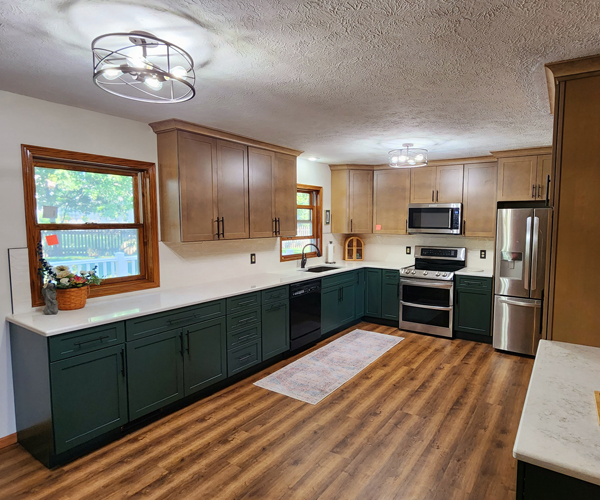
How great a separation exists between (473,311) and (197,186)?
355 cm

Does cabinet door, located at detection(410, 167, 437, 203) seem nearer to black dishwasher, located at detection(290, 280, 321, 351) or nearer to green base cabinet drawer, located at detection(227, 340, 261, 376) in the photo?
black dishwasher, located at detection(290, 280, 321, 351)

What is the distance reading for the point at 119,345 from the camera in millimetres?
2596

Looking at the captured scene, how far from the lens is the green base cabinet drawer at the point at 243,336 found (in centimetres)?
342

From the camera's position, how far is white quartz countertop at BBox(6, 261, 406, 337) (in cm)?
241

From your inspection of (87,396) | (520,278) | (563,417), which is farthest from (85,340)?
(520,278)

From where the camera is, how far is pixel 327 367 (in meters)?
3.91

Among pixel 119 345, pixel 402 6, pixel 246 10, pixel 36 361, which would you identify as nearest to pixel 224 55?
pixel 246 10

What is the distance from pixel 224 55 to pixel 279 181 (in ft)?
8.24

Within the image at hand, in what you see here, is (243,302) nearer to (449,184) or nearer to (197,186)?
(197,186)

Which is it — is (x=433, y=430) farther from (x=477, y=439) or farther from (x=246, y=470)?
(x=246, y=470)

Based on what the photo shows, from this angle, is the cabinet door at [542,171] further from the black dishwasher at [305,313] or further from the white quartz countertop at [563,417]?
the white quartz countertop at [563,417]

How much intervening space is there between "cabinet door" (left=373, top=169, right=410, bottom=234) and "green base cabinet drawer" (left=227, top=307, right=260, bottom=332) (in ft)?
9.05

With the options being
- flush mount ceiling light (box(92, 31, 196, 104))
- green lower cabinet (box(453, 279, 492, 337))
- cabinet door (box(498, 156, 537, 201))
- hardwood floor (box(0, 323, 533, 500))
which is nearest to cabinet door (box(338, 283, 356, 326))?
green lower cabinet (box(453, 279, 492, 337))

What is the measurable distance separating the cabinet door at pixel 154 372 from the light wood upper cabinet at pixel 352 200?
3.43m
